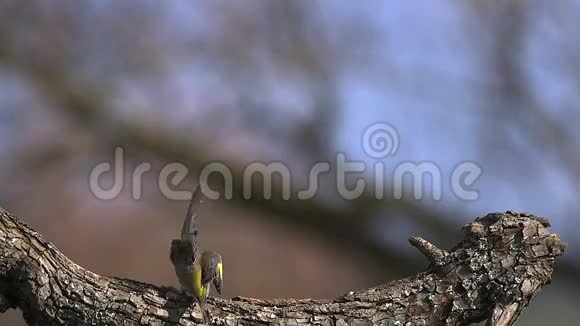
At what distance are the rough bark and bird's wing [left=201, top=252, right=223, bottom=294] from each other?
0.04m

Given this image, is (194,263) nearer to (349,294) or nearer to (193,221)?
(193,221)

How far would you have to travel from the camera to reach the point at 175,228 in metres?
2.10

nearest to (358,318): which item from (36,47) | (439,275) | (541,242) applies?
(439,275)

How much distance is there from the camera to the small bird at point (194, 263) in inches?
38.1

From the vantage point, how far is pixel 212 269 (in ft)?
3.37

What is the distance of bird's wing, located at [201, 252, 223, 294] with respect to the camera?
39.9 inches

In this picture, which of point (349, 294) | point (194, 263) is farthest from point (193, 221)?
point (349, 294)

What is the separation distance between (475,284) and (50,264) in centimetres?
49

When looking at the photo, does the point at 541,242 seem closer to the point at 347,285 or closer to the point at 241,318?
the point at 241,318

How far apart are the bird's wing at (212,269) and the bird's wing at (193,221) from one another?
21mm

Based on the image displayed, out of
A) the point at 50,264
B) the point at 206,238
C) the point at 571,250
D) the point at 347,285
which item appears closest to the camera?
the point at 50,264

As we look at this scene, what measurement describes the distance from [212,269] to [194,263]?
3cm

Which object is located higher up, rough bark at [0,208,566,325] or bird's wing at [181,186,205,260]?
bird's wing at [181,186,205,260]

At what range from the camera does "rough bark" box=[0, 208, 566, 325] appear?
927 mm
